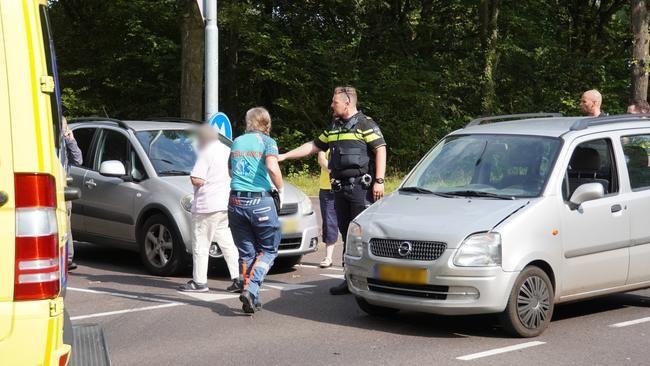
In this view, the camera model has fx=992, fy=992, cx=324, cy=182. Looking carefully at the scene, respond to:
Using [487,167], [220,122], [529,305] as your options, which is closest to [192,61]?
[220,122]

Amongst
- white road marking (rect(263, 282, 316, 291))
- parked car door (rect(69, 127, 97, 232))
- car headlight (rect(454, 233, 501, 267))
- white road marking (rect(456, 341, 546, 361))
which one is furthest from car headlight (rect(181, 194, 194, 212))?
white road marking (rect(456, 341, 546, 361))

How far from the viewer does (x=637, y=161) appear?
8812 millimetres

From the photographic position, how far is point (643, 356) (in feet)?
23.0

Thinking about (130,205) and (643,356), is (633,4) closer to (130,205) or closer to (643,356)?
(130,205)

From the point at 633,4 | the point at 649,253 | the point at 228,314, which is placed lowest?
the point at 228,314

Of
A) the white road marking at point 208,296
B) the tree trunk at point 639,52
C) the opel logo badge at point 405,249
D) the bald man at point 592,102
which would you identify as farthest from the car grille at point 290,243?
the tree trunk at point 639,52

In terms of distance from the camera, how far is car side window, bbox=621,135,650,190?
8711 millimetres

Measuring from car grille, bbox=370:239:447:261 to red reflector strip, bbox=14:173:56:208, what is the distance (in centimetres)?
407

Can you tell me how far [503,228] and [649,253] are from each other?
74.4 inches

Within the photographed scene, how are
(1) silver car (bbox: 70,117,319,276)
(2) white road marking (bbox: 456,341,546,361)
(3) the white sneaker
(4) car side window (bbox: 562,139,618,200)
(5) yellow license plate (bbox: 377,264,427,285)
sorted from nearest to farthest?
(2) white road marking (bbox: 456,341,546,361), (5) yellow license plate (bbox: 377,264,427,285), (4) car side window (bbox: 562,139,618,200), (1) silver car (bbox: 70,117,319,276), (3) the white sneaker

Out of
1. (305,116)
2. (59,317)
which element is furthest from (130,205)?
(305,116)

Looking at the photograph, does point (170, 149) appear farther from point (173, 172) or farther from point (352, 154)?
point (352, 154)

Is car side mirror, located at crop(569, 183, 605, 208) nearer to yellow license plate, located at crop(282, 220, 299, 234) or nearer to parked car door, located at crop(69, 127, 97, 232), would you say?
yellow license plate, located at crop(282, 220, 299, 234)

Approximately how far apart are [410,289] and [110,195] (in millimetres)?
4995
